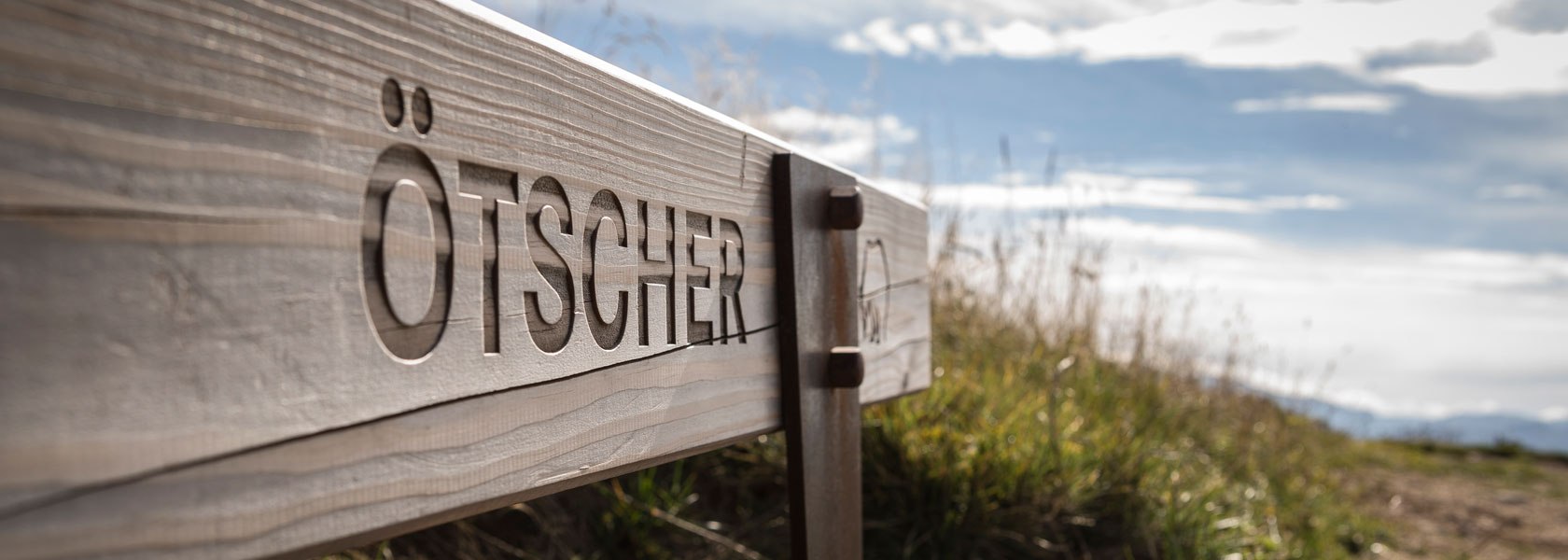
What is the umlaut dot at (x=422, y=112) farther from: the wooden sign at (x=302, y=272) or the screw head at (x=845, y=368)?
the screw head at (x=845, y=368)

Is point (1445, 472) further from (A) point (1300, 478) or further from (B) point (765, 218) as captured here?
(B) point (765, 218)

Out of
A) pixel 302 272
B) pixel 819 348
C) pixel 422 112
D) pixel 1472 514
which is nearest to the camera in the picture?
pixel 302 272

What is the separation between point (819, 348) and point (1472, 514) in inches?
211

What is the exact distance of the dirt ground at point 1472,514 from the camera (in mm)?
4484

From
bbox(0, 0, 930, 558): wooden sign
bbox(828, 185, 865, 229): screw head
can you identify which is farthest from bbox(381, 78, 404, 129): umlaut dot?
bbox(828, 185, 865, 229): screw head

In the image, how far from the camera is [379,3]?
0.68 meters

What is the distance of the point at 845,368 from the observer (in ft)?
4.88

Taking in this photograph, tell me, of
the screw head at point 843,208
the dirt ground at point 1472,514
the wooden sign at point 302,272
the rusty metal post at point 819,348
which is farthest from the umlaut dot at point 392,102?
the dirt ground at point 1472,514

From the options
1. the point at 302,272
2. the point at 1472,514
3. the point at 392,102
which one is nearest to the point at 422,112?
the point at 392,102

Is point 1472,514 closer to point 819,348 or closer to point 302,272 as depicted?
point 819,348

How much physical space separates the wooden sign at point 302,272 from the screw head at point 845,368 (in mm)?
515

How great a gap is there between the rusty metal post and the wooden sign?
37 centimetres

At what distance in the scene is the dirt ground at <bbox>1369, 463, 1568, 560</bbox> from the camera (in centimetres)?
448

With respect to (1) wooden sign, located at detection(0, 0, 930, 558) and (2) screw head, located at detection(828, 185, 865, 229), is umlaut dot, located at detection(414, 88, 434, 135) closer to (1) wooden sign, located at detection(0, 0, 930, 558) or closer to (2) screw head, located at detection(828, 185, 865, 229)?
(1) wooden sign, located at detection(0, 0, 930, 558)
